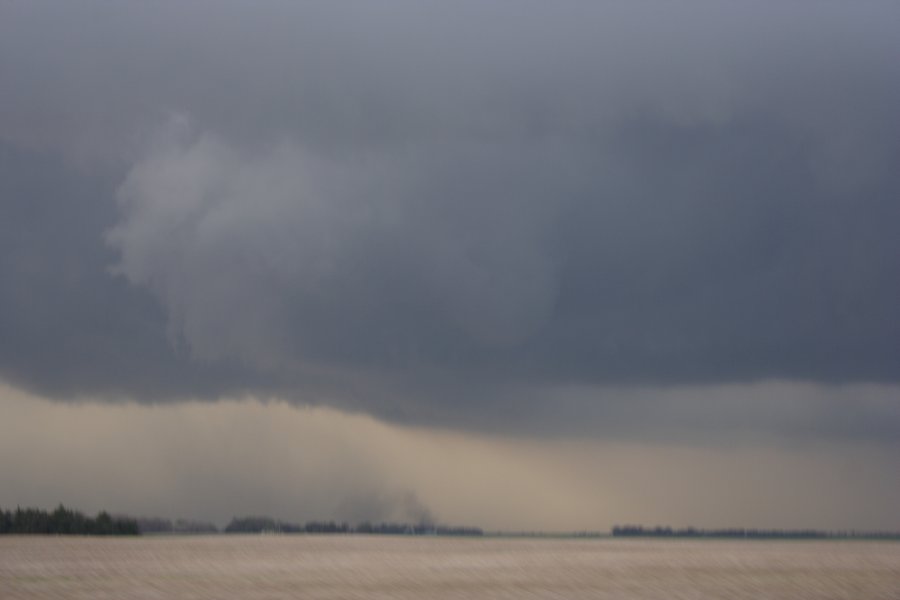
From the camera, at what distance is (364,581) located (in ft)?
250

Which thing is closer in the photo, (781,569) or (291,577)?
(291,577)

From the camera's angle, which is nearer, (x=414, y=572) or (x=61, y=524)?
(x=414, y=572)

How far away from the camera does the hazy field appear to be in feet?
232

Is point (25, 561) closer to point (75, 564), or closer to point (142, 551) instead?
point (75, 564)

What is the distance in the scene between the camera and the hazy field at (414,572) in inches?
2783

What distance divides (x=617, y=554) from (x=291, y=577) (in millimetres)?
38319

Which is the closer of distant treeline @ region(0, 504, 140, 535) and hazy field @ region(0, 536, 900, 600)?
hazy field @ region(0, 536, 900, 600)

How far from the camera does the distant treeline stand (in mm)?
→ 149250

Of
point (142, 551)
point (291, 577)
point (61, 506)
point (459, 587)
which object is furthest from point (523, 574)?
point (61, 506)

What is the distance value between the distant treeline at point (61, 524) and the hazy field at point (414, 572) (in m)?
38.3

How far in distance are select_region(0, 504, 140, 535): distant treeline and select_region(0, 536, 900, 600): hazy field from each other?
3833 centimetres

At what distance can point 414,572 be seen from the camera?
270 ft

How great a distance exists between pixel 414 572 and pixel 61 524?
8514cm

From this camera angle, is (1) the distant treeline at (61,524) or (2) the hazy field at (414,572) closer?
(2) the hazy field at (414,572)
